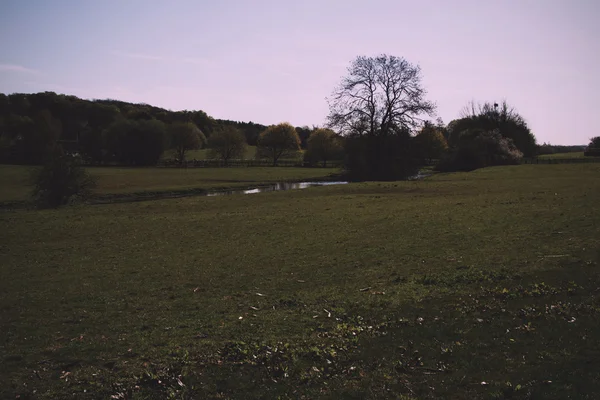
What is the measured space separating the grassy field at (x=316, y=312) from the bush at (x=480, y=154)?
2354 inches

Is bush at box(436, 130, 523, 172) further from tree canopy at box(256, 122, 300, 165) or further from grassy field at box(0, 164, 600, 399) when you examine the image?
grassy field at box(0, 164, 600, 399)

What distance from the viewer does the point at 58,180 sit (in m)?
38.1

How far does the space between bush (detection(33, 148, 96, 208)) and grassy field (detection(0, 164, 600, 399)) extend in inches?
706

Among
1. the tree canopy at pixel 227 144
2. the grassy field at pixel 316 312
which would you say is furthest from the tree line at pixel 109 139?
the grassy field at pixel 316 312

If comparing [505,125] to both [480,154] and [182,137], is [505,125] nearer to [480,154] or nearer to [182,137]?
[480,154]

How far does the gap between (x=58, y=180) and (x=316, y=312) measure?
34482 millimetres

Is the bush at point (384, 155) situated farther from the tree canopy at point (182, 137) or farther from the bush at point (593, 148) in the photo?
the tree canopy at point (182, 137)

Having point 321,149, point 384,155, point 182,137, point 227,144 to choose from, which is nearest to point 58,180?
point 384,155

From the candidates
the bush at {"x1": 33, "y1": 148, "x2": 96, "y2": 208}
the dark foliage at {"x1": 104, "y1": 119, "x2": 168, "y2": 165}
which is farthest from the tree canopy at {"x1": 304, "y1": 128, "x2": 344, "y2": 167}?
the bush at {"x1": 33, "y1": 148, "x2": 96, "y2": 208}

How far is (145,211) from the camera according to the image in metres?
32.6

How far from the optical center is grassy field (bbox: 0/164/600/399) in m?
7.08

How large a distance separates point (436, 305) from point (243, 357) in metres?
4.58

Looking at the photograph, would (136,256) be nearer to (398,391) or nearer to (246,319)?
(246,319)

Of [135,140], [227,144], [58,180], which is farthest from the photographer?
[227,144]
